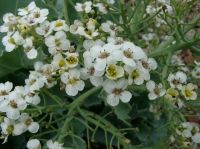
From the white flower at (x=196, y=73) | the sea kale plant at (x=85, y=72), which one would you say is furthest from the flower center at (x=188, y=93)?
the white flower at (x=196, y=73)

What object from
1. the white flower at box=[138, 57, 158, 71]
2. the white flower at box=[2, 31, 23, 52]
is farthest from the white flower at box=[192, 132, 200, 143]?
the white flower at box=[2, 31, 23, 52]

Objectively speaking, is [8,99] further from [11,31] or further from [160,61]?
[160,61]

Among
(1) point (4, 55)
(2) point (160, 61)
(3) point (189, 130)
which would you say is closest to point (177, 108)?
(3) point (189, 130)

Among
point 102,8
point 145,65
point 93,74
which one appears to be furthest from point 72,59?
point 102,8

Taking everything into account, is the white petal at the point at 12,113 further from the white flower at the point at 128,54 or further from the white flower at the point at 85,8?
the white flower at the point at 85,8

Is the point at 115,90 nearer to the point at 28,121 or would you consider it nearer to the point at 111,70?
the point at 111,70

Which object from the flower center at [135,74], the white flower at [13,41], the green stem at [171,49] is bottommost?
the flower center at [135,74]
